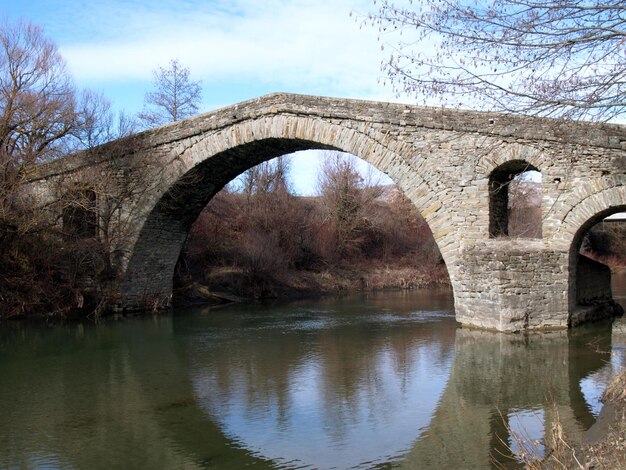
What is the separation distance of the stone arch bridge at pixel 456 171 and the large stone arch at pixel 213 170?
31 mm

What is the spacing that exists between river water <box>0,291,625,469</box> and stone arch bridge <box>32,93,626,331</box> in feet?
2.84

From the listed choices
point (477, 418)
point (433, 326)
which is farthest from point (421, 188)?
point (477, 418)

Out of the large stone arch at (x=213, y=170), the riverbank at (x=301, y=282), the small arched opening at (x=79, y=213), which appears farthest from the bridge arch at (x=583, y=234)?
the riverbank at (x=301, y=282)

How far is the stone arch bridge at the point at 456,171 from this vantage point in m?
10.3

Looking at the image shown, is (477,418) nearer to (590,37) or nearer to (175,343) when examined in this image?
(590,37)

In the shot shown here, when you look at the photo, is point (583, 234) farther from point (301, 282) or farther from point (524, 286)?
point (301, 282)

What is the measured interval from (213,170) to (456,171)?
6.10 metres

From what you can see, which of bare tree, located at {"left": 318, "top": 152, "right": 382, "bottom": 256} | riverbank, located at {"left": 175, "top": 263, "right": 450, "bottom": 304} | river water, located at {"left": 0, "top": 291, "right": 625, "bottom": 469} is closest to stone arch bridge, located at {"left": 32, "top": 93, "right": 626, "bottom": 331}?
river water, located at {"left": 0, "top": 291, "right": 625, "bottom": 469}

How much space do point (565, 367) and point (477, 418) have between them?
2.59 metres

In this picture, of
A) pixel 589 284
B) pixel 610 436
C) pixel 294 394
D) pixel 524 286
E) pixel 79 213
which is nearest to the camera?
pixel 610 436

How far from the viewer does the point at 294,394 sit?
723cm

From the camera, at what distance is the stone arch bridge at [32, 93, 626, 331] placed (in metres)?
10.3

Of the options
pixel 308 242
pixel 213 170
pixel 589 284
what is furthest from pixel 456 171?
pixel 308 242

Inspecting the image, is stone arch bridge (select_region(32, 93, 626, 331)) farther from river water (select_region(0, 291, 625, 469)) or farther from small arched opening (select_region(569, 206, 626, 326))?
river water (select_region(0, 291, 625, 469))
